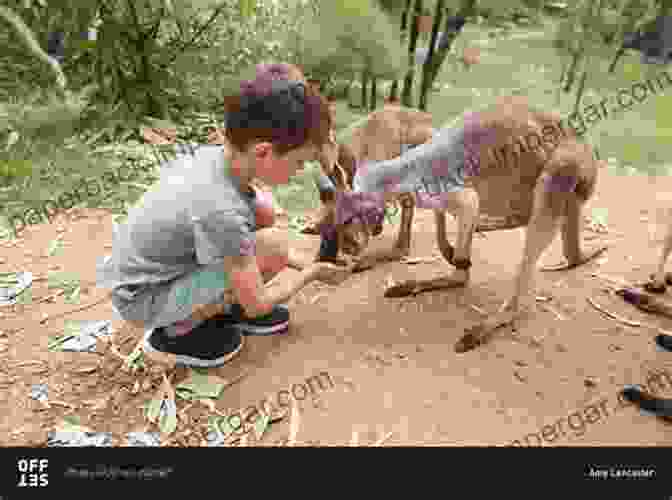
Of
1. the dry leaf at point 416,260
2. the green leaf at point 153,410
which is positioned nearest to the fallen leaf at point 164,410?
the green leaf at point 153,410

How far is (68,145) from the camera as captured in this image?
380 cm

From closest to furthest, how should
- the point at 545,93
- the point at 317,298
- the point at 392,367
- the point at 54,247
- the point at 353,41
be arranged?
the point at 392,367 < the point at 317,298 < the point at 54,247 < the point at 353,41 < the point at 545,93

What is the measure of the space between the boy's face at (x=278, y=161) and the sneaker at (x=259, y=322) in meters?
0.65

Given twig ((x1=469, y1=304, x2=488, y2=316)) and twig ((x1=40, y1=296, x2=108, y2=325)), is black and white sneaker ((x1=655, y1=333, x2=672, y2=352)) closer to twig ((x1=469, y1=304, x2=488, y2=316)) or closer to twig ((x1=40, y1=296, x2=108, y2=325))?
twig ((x1=469, y1=304, x2=488, y2=316))

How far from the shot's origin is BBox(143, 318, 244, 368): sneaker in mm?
1925

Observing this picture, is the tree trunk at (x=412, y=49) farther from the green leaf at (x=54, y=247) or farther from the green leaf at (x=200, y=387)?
the green leaf at (x=200, y=387)

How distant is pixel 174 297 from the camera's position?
1798mm

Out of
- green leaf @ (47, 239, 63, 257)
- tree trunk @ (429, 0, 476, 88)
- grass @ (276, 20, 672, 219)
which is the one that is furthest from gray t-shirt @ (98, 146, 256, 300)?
tree trunk @ (429, 0, 476, 88)

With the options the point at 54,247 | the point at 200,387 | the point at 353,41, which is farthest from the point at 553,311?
the point at 353,41
